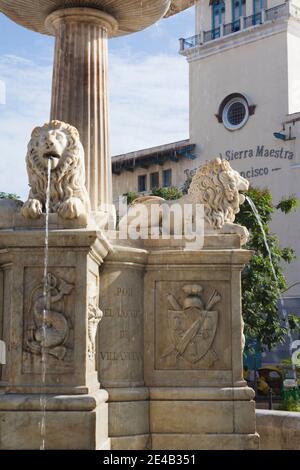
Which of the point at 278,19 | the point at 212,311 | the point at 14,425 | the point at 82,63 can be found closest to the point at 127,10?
the point at 82,63

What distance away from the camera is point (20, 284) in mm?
8453

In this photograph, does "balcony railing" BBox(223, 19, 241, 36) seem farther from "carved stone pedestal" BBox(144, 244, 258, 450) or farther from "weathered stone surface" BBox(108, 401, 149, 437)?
"weathered stone surface" BBox(108, 401, 149, 437)

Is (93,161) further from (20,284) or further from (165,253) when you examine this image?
(20,284)

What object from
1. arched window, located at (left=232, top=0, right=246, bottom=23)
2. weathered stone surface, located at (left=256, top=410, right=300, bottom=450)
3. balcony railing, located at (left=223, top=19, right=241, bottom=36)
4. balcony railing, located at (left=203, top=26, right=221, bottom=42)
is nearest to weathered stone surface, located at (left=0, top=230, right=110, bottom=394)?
weathered stone surface, located at (left=256, top=410, right=300, bottom=450)

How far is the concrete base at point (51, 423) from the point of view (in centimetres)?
802

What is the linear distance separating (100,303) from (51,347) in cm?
121

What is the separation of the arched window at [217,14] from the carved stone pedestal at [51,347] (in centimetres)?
4053

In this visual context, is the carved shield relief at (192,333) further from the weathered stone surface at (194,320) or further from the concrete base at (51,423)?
the concrete base at (51,423)

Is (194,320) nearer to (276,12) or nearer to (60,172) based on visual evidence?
(60,172)

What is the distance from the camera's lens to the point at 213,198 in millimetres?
10156

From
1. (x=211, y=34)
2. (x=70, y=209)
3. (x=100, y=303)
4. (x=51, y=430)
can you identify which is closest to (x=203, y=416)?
(x=100, y=303)

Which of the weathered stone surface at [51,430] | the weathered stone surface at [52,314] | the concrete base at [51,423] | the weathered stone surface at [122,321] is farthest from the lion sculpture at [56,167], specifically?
the weathered stone surface at [51,430]

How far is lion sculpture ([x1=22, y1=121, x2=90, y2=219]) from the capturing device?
8781 millimetres

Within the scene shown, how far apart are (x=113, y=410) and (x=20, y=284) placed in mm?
1725
